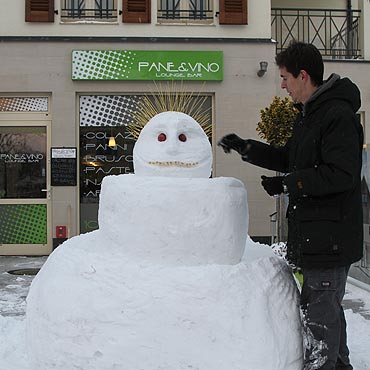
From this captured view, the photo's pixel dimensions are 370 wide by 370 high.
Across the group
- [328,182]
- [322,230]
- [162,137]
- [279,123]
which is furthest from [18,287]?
[328,182]

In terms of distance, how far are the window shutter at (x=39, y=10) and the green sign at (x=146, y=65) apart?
0.80m

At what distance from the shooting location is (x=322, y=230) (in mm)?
2285

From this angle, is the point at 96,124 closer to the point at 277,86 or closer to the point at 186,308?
the point at 277,86

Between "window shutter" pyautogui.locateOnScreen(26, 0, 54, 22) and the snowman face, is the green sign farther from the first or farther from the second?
the snowman face

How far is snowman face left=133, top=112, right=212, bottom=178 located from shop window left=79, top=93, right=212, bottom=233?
20.7 ft

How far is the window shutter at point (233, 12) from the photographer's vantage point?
29.9 feet

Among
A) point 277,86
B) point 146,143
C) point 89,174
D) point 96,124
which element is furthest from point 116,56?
point 146,143

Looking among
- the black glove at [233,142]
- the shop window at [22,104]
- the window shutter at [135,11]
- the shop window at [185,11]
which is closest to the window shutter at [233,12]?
the shop window at [185,11]

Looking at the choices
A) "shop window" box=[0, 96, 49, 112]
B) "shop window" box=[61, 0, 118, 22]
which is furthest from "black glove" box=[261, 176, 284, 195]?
"shop window" box=[61, 0, 118, 22]

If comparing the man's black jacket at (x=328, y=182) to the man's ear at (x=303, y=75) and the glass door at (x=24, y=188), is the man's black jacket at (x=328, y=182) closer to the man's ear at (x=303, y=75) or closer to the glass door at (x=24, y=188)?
the man's ear at (x=303, y=75)

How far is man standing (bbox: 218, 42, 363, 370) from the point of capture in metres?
2.24

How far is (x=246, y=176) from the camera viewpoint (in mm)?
8977

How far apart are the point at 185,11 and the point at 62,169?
3510 millimetres

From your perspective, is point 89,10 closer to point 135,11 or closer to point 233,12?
point 135,11
